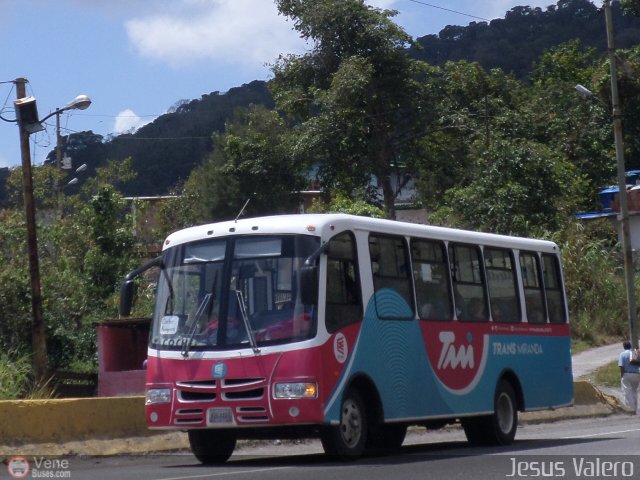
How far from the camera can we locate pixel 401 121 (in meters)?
39.0

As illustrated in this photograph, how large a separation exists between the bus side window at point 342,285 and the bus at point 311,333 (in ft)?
0.05

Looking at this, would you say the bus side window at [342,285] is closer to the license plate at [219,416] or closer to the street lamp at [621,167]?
the license plate at [219,416]

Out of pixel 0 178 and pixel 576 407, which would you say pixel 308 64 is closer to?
pixel 576 407

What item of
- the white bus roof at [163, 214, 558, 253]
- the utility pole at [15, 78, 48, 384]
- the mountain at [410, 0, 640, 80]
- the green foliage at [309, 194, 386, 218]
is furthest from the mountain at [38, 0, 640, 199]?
the white bus roof at [163, 214, 558, 253]

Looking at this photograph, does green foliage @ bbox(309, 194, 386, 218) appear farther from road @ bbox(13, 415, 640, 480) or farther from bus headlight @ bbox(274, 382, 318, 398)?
bus headlight @ bbox(274, 382, 318, 398)

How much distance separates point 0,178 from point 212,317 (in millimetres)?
78610

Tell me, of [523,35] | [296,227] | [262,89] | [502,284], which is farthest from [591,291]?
[523,35]

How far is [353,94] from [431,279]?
74.0 feet

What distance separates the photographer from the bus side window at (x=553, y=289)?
57.0 ft

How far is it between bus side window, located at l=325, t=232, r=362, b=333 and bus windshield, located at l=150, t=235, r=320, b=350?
1.01 ft

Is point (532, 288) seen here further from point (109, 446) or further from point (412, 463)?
point (109, 446)

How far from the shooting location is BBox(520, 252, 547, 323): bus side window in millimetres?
16719

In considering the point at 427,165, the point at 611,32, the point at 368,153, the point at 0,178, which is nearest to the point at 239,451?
the point at 611,32

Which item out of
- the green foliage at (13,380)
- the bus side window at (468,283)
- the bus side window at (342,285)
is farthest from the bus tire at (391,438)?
the green foliage at (13,380)
